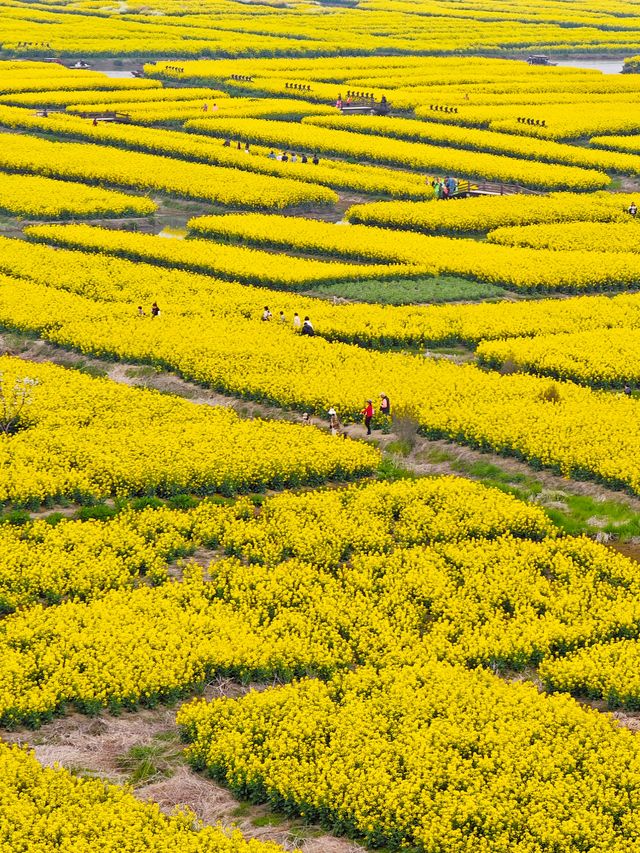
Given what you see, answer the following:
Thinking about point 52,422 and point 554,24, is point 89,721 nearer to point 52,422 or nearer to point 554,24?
point 52,422

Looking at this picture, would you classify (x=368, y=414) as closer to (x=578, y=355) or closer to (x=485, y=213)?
(x=578, y=355)

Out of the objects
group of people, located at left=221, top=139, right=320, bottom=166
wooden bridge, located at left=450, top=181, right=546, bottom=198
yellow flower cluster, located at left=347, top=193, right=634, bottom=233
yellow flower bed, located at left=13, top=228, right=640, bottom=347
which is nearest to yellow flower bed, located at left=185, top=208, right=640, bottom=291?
yellow flower cluster, located at left=347, top=193, right=634, bottom=233

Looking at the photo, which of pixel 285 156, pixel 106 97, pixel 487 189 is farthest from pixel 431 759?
pixel 106 97

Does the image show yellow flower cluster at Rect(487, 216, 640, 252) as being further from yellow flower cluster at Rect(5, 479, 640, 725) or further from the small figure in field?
yellow flower cluster at Rect(5, 479, 640, 725)

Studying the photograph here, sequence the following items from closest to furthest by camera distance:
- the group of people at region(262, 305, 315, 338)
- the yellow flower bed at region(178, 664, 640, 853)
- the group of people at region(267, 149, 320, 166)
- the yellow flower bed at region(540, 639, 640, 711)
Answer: the yellow flower bed at region(178, 664, 640, 853) < the yellow flower bed at region(540, 639, 640, 711) < the group of people at region(262, 305, 315, 338) < the group of people at region(267, 149, 320, 166)

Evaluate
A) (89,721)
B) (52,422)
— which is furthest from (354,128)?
(89,721)

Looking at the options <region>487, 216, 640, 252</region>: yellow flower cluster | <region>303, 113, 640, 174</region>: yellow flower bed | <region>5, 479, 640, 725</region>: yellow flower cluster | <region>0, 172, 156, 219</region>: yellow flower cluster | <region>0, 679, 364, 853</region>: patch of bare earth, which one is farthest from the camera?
<region>303, 113, 640, 174</region>: yellow flower bed

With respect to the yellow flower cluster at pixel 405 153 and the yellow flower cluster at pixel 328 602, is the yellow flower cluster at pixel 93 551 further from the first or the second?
the yellow flower cluster at pixel 405 153
